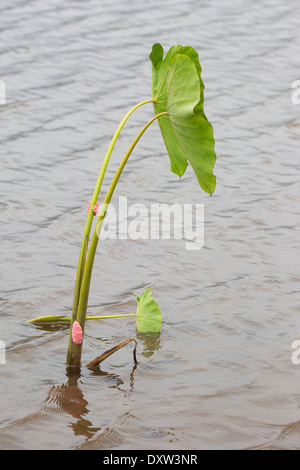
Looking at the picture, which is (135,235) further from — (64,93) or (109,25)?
(109,25)

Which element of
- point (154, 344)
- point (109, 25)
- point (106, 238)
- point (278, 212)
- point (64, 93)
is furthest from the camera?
point (109, 25)

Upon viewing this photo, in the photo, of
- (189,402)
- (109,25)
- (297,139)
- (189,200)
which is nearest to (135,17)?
(109,25)

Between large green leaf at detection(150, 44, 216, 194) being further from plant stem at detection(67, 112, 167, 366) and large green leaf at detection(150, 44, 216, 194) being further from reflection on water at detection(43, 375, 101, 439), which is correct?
reflection on water at detection(43, 375, 101, 439)

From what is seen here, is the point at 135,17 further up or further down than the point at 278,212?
further up

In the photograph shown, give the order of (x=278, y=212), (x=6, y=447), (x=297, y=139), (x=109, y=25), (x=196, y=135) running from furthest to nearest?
(x=109, y=25)
(x=297, y=139)
(x=278, y=212)
(x=196, y=135)
(x=6, y=447)

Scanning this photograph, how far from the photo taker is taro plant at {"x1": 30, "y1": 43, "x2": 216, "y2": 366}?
2.27m

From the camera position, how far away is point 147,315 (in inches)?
109

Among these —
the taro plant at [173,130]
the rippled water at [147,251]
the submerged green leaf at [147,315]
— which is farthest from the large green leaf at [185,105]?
the rippled water at [147,251]

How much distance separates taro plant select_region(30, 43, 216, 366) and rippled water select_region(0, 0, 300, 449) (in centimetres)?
30

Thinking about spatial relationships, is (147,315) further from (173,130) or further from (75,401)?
(173,130)

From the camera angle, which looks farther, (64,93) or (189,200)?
(64,93)

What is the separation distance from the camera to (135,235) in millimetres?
3781

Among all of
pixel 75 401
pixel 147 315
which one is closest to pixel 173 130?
pixel 147 315

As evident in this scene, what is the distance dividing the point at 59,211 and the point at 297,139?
1.79 meters
